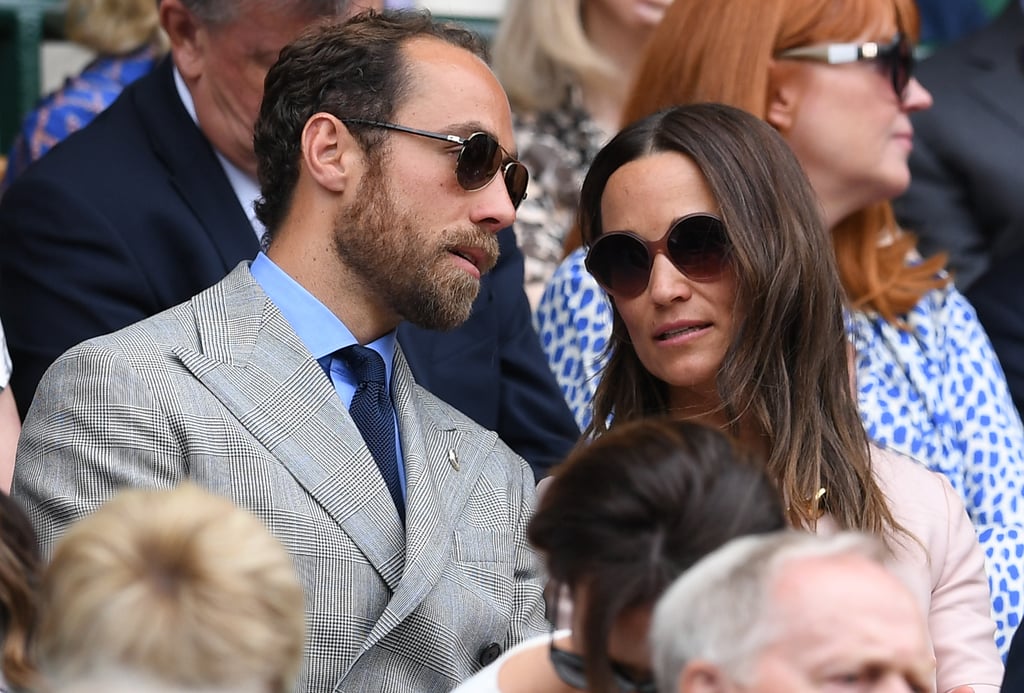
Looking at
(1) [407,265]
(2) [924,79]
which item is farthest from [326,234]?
(2) [924,79]

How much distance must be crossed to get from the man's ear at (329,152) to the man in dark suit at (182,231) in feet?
1.50

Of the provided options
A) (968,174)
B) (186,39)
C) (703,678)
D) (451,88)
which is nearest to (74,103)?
(186,39)

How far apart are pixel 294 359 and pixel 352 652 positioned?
52 cm

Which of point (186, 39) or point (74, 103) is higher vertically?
point (186, 39)

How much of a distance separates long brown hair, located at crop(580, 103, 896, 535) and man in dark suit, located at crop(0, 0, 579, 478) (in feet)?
1.85

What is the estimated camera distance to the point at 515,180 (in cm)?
318

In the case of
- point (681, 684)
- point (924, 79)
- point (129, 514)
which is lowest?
point (924, 79)

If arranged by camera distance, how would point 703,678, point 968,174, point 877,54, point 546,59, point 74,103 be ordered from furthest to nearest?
point 968,174 → point 546,59 → point 74,103 → point 877,54 → point 703,678

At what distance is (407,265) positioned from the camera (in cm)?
304

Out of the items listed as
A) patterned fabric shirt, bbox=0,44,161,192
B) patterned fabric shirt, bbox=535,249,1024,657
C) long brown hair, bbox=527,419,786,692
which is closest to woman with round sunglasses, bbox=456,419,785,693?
long brown hair, bbox=527,419,786,692

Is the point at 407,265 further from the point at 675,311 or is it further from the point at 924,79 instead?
the point at 924,79

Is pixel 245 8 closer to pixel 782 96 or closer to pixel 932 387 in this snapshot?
pixel 782 96

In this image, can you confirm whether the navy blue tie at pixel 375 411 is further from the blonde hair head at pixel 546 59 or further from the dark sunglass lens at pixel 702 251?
the blonde hair head at pixel 546 59

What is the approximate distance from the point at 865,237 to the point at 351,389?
5.26 ft
